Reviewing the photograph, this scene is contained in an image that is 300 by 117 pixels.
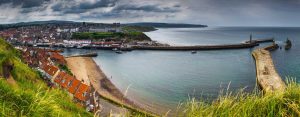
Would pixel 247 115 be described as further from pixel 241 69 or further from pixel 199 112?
pixel 241 69

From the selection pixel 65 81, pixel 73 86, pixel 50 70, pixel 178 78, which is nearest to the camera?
pixel 73 86

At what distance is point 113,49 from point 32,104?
98.6 m

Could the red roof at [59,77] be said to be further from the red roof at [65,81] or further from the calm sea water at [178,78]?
the calm sea water at [178,78]

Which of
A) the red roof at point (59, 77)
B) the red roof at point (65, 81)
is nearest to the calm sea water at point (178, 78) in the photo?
the red roof at point (65, 81)

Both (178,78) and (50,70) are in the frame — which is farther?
(178,78)

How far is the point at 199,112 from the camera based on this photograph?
7.71 m

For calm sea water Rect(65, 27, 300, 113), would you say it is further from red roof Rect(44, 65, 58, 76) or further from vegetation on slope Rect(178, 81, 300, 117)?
vegetation on slope Rect(178, 81, 300, 117)

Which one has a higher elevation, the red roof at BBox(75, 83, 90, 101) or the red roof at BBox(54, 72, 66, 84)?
the red roof at BBox(54, 72, 66, 84)

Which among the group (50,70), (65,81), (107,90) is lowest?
(107,90)

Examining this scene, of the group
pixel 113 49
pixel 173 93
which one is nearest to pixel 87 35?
pixel 113 49

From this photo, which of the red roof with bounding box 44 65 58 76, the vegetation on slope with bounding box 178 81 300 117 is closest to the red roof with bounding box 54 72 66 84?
the red roof with bounding box 44 65 58 76

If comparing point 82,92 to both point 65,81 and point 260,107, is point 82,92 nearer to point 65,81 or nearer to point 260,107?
point 65,81

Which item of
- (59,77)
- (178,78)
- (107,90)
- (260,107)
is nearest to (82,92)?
(59,77)

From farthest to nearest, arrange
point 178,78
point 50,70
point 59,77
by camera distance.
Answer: point 178,78, point 50,70, point 59,77
